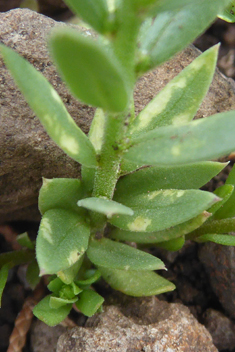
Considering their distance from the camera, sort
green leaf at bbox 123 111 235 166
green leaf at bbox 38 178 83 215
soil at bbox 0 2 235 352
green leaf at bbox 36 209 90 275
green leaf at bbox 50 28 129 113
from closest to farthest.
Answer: green leaf at bbox 50 28 129 113
green leaf at bbox 123 111 235 166
green leaf at bbox 36 209 90 275
green leaf at bbox 38 178 83 215
soil at bbox 0 2 235 352

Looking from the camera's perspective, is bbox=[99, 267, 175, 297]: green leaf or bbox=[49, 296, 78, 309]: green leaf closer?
bbox=[49, 296, 78, 309]: green leaf

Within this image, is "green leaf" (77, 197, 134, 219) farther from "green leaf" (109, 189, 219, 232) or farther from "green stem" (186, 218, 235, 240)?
"green stem" (186, 218, 235, 240)

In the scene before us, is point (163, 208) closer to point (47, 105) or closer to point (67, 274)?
point (67, 274)

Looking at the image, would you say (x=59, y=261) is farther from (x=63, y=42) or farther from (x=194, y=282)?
(x=194, y=282)

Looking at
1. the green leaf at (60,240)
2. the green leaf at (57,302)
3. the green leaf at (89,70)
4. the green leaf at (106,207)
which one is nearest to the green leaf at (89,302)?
the green leaf at (57,302)

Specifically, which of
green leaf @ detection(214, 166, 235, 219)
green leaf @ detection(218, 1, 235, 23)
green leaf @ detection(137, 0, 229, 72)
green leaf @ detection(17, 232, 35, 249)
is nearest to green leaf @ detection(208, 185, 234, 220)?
green leaf @ detection(214, 166, 235, 219)

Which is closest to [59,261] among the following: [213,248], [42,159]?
[42,159]
